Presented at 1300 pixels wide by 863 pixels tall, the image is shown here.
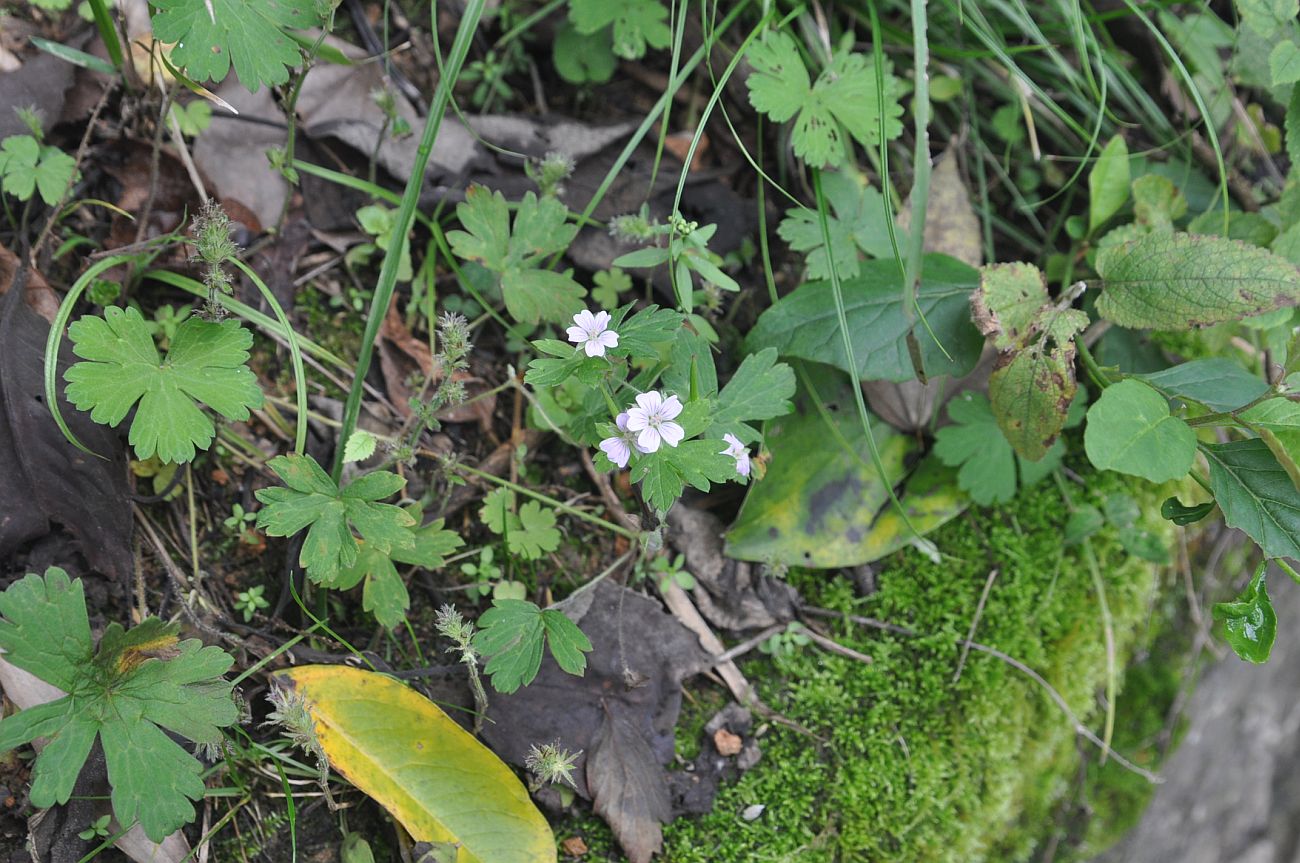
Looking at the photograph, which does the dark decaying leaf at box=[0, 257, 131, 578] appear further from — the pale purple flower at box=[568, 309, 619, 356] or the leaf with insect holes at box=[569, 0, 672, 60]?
the leaf with insect holes at box=[569, 0, 672, 60]

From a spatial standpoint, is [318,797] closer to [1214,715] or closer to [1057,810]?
[1057,810]

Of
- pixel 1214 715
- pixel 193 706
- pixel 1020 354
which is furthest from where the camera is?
pixel 1214 715

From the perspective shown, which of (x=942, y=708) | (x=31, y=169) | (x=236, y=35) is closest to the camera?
(x=236, y=35)

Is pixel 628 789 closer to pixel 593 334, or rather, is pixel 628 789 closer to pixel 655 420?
pixel 655 420

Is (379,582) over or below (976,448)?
over

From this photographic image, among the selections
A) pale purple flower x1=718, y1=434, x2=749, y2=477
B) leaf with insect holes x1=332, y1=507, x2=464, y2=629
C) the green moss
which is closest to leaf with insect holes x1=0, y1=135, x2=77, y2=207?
leaf with insect holes x1=332, y1=507, x2=464, y2=629

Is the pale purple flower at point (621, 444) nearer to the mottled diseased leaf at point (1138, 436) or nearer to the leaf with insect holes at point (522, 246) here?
the leaf with insect holes at point (522, 246)

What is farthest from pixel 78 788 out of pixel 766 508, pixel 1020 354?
pixel 1020 354

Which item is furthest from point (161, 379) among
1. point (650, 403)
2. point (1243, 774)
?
point (1243, 774)
